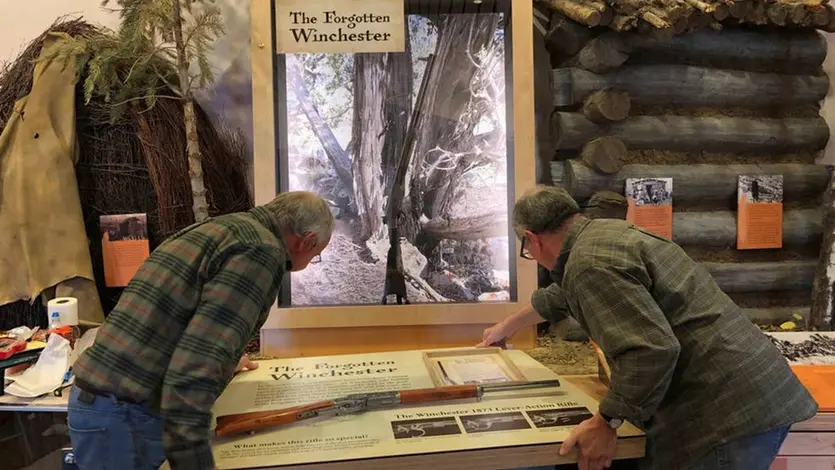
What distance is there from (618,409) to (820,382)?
1.13 meters

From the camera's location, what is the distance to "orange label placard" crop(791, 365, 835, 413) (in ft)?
6.97

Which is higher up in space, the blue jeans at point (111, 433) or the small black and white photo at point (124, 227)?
the small black and white photo at point (124, 227)

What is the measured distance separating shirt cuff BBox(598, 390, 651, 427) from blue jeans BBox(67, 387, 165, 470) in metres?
1.26

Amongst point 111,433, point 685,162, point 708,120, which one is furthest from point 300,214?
point 708,120

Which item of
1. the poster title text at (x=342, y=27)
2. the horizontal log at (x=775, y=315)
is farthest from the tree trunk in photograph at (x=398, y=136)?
the horizontal log at (x=775, y=315)

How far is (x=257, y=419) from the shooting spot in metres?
1.77

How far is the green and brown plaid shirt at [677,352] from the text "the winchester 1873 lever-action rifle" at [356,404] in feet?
1.34

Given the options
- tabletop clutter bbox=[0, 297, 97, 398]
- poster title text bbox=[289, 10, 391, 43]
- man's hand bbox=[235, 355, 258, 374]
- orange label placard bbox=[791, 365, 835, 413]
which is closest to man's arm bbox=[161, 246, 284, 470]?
man's hand bbox=[235, 355, 258, 374]

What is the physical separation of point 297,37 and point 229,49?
0.70 m

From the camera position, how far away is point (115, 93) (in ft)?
10.0

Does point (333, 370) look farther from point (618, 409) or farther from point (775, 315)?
point (775, 315)

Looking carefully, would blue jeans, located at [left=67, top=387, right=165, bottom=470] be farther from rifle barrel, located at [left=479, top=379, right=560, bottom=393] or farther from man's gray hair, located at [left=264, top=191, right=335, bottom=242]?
rifle barrel, located at [left=479, top=379, right=560, bottom=393]

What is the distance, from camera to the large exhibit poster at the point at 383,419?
1.63m

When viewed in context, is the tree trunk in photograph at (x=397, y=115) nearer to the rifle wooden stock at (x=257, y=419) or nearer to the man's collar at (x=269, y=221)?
the man's collar at (x=269, y=221)
